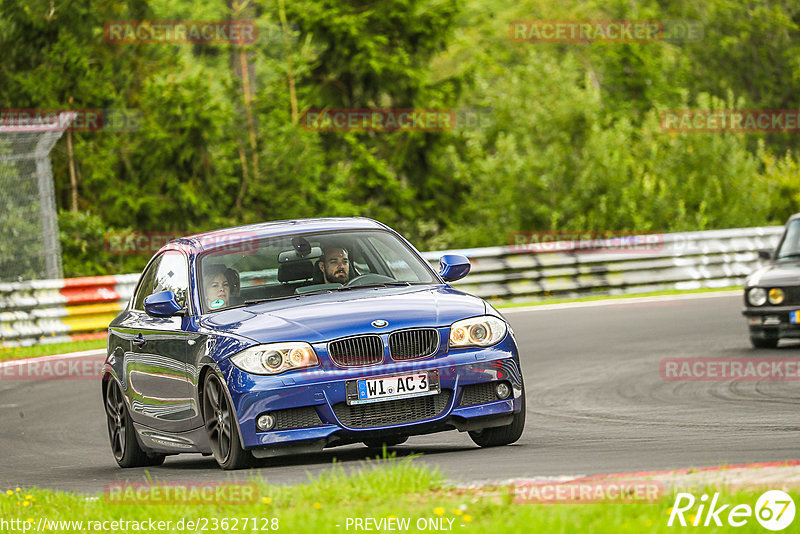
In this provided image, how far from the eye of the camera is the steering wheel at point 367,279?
9328 millimetres

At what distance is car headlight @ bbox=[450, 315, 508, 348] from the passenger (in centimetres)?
158

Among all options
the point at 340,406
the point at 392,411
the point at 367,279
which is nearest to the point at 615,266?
the point at 367,279

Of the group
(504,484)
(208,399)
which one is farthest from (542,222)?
(504,484)

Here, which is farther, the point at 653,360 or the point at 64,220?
the point at 64,220

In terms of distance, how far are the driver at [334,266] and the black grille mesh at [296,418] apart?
1.37 meters

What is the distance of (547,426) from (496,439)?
159 centimetres

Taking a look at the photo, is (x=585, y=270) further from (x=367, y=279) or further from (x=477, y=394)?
(x=477, y=394)

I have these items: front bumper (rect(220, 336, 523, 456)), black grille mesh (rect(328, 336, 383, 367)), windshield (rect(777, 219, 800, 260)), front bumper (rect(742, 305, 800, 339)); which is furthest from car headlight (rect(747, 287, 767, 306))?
black grille mesh (rect(328, 336, 383, 367))

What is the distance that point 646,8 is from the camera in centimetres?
5378

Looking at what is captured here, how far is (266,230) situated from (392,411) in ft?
6.51

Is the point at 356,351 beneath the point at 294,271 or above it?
beneath

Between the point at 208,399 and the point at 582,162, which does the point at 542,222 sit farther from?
the point at 208,399

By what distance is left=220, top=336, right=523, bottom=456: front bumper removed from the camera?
8133 mm

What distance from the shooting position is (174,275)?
32.3 ft
